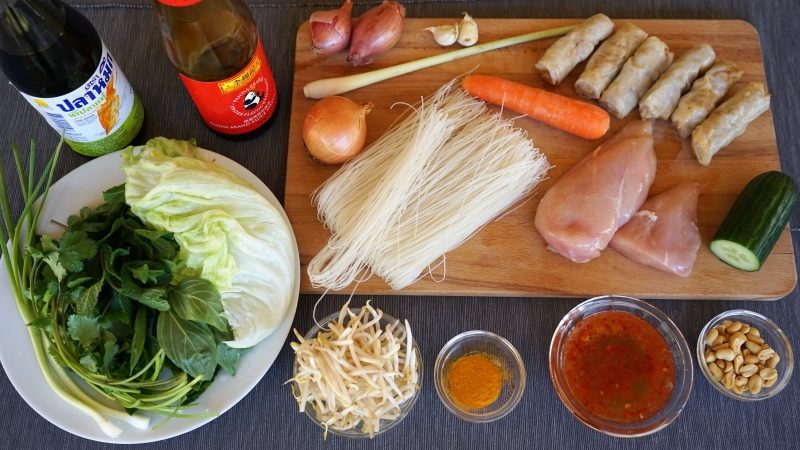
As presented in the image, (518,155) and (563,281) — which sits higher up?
(518,155)

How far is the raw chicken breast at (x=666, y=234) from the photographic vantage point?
167cm

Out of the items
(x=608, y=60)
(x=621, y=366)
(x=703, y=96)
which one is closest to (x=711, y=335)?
(x=621, y=366)

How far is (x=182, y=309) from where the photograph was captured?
142cm

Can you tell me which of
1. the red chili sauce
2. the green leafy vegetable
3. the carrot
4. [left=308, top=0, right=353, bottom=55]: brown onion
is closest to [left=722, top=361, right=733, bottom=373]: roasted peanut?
the red chili sauce

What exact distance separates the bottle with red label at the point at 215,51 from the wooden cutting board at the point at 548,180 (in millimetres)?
252

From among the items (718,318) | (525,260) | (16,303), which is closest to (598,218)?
(525,260)

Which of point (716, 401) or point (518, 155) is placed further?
point (518, 155)

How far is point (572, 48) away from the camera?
6.11 ft

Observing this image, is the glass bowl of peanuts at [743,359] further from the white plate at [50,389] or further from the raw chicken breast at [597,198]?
the white plate at [50,389]

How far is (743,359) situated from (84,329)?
Result: 5.46ft

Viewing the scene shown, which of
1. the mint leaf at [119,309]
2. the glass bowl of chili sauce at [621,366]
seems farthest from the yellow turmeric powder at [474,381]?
the mint leaf at [119,309]

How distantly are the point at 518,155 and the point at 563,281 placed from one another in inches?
15.0

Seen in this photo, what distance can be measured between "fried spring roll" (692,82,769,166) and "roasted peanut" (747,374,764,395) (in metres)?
0.60

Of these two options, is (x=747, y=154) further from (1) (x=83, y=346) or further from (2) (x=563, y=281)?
(1) (x=83, y=346)
